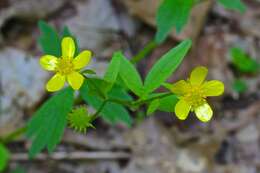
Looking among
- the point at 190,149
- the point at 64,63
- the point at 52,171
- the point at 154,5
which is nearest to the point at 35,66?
the point at 52,171

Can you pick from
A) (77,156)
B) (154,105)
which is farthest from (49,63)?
(77,156)

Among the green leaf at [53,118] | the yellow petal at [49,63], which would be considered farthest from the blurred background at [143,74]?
the yellow petal at [49,63]

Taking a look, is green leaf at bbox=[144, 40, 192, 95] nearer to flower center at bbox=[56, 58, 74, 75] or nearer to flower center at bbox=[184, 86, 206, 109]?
flower center at bbox=[184, 86, 206, 109]

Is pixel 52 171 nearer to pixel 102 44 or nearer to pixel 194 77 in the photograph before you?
pixel 102 44

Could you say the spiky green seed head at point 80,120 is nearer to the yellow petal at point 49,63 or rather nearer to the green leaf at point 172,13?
the yellow petal at point 49,63

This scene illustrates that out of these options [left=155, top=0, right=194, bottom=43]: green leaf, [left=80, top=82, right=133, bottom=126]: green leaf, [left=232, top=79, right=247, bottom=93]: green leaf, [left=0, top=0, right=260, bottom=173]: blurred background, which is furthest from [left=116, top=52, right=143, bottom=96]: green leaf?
[left=232, top=79, right=247, bottom=93]: green leaf

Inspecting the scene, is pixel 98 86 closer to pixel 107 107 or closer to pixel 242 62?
pixel 107 107

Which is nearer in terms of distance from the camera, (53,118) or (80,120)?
(80,120)
